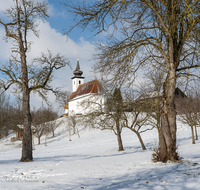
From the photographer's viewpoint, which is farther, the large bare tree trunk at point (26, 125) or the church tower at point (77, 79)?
the church tower at point (77, 79)

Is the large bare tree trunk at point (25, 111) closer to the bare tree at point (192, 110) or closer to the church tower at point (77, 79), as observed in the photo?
the bare tree at point (192, 110)

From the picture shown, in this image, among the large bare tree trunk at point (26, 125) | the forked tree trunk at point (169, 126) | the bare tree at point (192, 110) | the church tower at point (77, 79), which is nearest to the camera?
the forked tree trunk at point (169, 126)

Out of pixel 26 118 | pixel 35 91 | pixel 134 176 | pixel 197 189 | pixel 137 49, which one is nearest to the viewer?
pixel 197 189

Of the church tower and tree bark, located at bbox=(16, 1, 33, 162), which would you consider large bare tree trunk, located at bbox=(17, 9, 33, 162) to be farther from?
the church tower

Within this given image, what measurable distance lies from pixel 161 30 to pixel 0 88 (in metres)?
9.26

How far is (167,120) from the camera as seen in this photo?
26.3 ft

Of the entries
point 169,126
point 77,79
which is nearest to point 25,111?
point 169,126

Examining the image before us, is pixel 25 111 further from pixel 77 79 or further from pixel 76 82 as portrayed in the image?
pixel 77 79

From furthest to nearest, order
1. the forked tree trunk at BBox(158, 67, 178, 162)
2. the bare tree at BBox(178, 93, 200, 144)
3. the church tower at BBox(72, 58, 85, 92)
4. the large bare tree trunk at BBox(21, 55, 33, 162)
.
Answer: the church tower at BBox(72, 58, 85, 92) → the bare tree at BBox(178, 93, 200, 144) → the large bare tree trunk at BBox(21, 55, 33, 162) → the forked tree trunk at BBox(158, 67, 178, 162)

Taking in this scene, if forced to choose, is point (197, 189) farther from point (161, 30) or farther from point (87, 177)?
point (161, 30)

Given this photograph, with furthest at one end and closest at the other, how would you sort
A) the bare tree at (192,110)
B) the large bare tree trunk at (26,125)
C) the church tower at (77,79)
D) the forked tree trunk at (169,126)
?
the church tower at (77,79) → the bare tree at (192,110) → the large bare tree trunk at (26,125) → the forked tree trunk at (169,126)

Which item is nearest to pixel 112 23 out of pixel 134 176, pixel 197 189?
pixel 134 176

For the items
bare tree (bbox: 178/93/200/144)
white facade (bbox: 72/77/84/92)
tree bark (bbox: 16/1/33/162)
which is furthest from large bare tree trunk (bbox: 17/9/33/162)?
white facade (bbox: 72/77/84/92)

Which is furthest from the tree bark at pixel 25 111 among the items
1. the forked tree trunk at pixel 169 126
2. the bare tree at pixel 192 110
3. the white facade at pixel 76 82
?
the white facade at pixel 76 82
